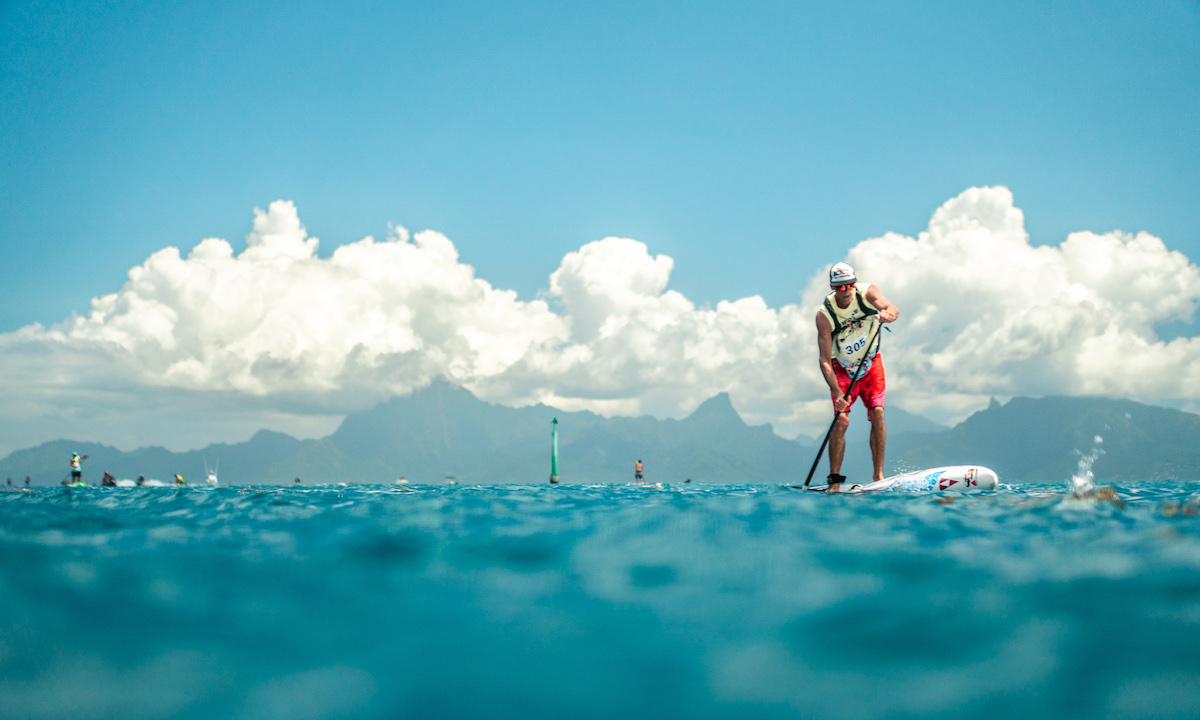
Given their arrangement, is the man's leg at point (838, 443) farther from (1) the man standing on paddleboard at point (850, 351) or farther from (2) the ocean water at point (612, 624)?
(2) the ocean water at point (612, 624)

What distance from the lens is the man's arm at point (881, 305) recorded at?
10.9 m

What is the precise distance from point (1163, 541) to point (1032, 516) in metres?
1.20

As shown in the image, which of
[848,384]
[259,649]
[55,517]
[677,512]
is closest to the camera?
[259,649]

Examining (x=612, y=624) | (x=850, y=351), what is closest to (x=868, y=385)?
(x=850, y=351)

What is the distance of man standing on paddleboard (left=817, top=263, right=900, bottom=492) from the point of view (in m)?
11.1

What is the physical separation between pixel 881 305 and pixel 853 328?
59 cm

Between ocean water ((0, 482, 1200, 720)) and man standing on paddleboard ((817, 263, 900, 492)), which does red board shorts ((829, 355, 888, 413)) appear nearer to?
man standing on paddleboard ((817, 263, 900, 492))

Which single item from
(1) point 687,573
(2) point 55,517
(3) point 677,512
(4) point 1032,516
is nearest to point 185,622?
(1) point 687,573

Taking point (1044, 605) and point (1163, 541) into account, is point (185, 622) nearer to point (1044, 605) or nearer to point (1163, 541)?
point (1044, 605)

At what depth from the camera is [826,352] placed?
11.6 metres

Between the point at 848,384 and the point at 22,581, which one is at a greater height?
the point at 848,384

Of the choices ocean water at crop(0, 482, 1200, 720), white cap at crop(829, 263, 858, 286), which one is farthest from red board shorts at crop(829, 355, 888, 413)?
ocean water at crop(0, 482, 1200, 720)

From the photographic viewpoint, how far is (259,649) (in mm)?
3010

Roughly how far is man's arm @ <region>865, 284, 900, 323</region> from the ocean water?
6.40m
